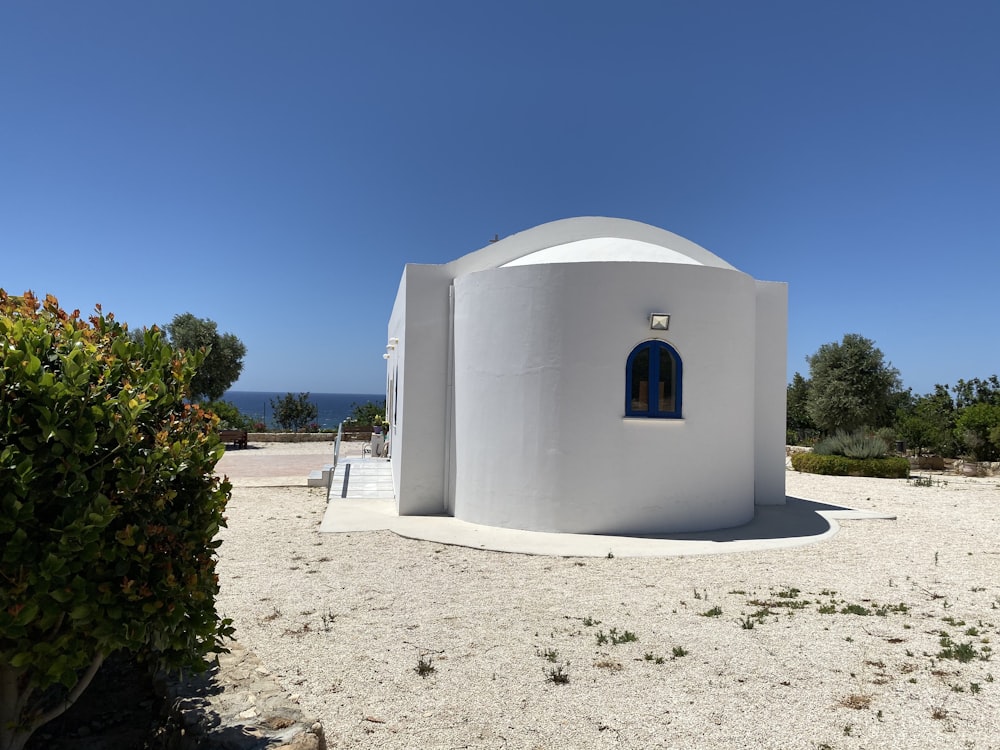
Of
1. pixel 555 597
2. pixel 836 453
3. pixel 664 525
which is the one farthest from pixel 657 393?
pixel 836 453

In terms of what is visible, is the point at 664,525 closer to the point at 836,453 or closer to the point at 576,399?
Answer: the point at 576,399

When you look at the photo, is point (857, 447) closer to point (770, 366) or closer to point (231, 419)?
point (770, 366)

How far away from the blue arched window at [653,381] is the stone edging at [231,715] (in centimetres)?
702

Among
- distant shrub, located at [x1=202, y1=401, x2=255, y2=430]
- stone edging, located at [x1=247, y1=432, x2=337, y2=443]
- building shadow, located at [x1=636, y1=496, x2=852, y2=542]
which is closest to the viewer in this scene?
building shadow, located at [x1=636, y1=496, x2=852, y2=542]

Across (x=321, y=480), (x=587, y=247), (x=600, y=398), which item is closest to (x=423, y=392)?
(x=600, y=398)

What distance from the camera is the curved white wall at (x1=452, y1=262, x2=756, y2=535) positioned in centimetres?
965

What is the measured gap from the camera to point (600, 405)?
31.7 feet

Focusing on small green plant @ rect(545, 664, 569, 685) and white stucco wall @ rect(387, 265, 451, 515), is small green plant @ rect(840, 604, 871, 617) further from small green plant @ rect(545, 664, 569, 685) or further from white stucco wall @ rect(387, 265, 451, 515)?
white stucco wall @ rect(387, 265, 451, 515)

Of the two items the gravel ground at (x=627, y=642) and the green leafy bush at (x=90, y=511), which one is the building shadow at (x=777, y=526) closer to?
the gravel ground at (x=627, y=642)

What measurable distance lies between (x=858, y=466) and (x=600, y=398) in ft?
42.3

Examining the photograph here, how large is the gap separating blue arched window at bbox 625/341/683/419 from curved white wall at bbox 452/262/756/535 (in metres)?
0.13

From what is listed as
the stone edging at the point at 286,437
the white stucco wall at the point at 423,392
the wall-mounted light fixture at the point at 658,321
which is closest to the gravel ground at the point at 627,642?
the white stucco wall at the point at 423,392

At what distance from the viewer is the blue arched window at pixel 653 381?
979 cm

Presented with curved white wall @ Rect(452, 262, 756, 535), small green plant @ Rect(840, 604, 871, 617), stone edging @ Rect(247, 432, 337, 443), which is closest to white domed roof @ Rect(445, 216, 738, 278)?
curved white wall @ Rect(452, 262, 756, 535)
